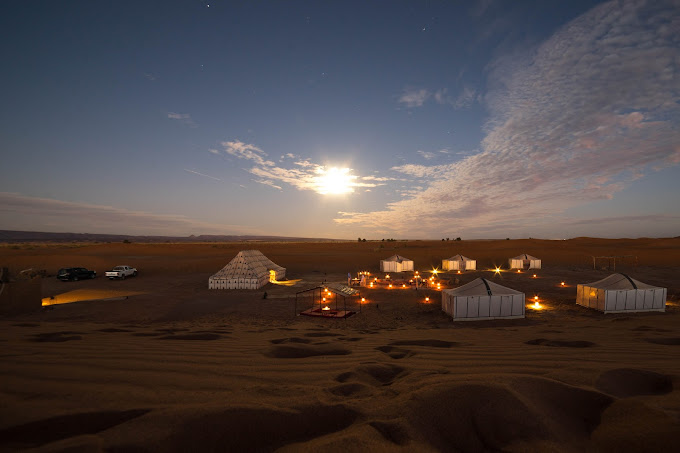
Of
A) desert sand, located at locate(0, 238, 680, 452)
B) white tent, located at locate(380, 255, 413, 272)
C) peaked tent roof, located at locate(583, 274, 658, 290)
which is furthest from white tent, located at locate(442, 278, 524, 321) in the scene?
white tent, located at locate(380, 255, 413, 272)

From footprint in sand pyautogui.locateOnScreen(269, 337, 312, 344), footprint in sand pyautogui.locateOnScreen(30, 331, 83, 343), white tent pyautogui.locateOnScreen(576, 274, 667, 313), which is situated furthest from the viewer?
white tent pyautogui.locateOnScreen(576, 274, 667, 313)

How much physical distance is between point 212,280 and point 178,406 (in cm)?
2613

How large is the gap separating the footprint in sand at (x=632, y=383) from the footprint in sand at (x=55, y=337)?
37.4 ft

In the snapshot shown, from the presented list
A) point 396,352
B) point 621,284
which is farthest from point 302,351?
point 621,284

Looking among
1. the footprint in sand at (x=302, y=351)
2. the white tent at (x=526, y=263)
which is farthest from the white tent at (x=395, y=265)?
the footprint in sand at (x=302, y=351)

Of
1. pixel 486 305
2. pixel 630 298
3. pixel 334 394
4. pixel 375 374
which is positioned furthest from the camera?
pixel 630 298

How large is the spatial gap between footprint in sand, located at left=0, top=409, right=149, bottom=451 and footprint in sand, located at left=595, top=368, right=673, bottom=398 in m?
6.06

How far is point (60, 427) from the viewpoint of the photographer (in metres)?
3.28

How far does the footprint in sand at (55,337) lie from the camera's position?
8.04 metres

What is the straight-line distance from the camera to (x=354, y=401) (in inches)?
163

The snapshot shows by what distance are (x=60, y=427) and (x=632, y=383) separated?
727cm

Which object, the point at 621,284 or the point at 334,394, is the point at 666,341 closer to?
the point at 334,394

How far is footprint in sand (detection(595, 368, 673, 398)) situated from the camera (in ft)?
13.9

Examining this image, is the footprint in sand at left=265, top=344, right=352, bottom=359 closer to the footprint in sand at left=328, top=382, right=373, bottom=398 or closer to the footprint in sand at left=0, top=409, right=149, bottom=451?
the footprint in sand at left=328, top=382, right=373, bottom=398
